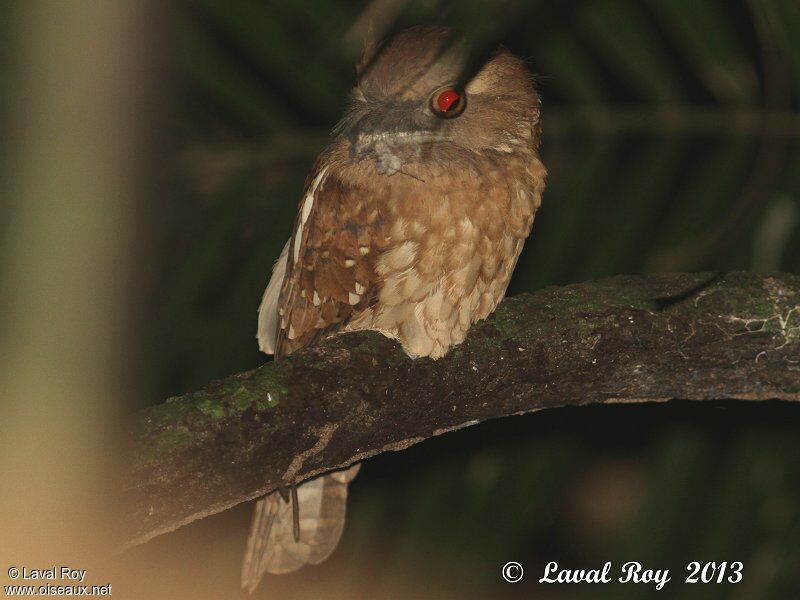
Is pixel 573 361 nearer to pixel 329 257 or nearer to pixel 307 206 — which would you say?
pixel 329 257

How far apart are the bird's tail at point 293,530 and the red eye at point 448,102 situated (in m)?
1.01

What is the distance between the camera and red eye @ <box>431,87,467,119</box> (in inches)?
81.5

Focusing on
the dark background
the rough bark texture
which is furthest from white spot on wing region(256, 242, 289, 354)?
the rough bark texture

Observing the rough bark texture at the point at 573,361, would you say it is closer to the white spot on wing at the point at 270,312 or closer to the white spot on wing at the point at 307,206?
the white spot on wing at the point at 307,206

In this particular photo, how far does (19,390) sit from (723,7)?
1.85 m

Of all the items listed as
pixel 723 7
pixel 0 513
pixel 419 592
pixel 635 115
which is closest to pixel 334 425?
pixel 419 592

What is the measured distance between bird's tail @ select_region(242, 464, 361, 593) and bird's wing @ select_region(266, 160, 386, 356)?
50cm

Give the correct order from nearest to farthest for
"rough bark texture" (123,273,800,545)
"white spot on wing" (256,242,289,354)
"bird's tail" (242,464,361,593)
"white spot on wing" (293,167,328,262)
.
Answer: "rough bark texture" (123,273,800,545) < "white spot on wing" (293,167,328,262) < "bird's tail" (242,464,361,593) < "white spot on wing" (256,242,289,354)

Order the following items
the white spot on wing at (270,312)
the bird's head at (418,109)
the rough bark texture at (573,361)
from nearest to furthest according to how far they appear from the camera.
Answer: the rough bark texture at (573,361)
the bird's head at (418,109)
the white spot on wing at (270,312)

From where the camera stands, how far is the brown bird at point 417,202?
6.77 feet

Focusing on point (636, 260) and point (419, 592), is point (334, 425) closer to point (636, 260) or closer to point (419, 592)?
point (419, 592)

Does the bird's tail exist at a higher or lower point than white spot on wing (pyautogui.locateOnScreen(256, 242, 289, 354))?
lower

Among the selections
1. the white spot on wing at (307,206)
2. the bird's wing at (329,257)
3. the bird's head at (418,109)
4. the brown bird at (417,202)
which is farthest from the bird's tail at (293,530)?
the bird's head at (418,109)

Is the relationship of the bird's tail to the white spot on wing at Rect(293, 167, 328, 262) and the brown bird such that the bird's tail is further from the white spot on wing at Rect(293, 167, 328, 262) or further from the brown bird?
the white spot on wing at Rect(293, 167, 328, 262)
